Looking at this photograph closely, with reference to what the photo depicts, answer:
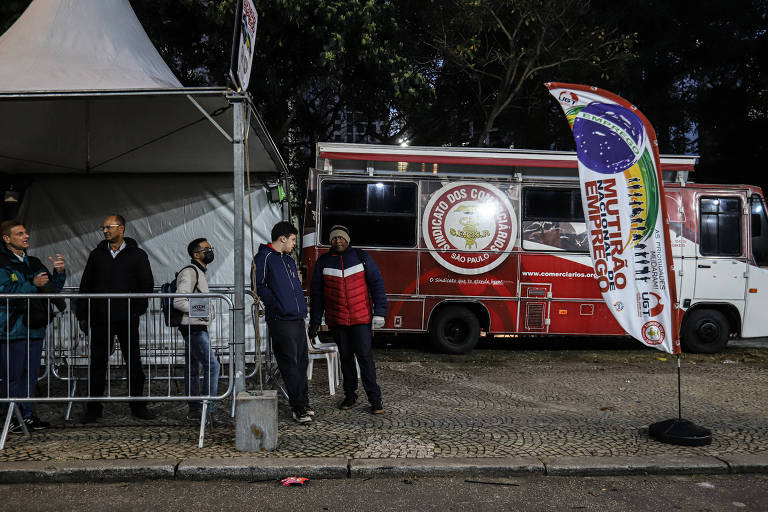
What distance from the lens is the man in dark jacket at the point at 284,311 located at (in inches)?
210

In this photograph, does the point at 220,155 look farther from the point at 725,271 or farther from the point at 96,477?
the point at 725,271

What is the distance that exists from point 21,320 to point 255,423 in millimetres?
2246

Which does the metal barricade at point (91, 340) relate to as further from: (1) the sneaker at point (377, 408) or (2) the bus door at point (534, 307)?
(2) the bus door at point (534, 307)

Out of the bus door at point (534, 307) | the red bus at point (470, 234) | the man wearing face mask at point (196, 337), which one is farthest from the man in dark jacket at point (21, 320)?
the bus door at point (534, 307)

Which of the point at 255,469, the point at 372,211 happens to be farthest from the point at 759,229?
the point at 255,469

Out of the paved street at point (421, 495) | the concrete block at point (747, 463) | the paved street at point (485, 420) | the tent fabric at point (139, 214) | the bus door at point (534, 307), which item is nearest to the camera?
the paved street at point (421, 495)

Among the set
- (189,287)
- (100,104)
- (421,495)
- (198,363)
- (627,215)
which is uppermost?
(100,104)

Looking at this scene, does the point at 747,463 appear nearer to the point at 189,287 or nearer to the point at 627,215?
the point at 627,215

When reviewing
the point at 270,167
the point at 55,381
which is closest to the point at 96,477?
the point at 55,381

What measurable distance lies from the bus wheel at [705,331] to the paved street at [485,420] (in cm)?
109

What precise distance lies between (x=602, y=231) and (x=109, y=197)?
662 centimetres

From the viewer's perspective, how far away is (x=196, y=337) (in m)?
5.43

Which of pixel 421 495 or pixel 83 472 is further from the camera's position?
pixel 83 472

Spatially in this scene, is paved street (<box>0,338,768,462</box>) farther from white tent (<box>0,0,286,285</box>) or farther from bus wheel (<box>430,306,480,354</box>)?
white tent (<box>0,0,286,285</box>)
